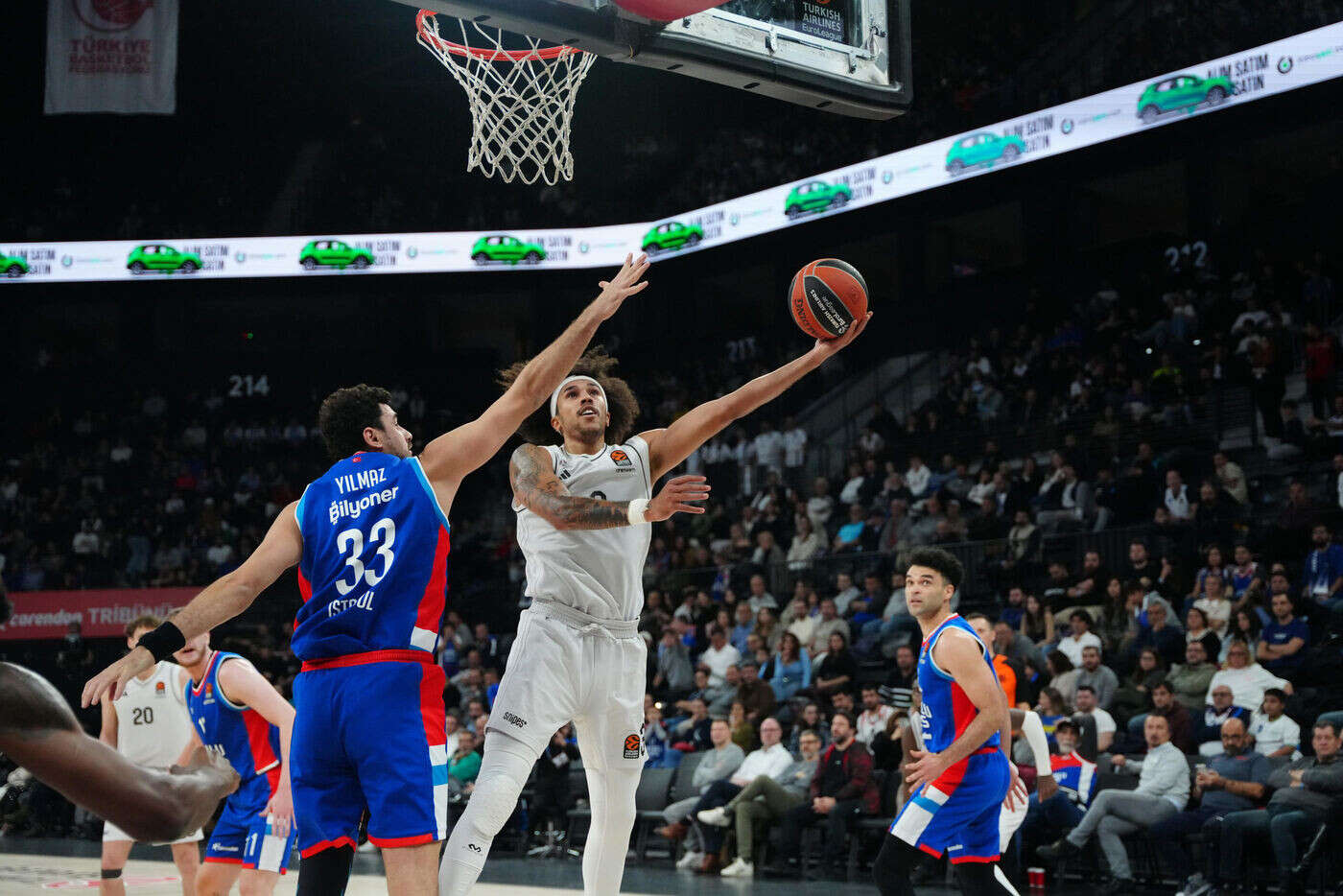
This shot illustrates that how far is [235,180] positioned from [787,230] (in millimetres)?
11829

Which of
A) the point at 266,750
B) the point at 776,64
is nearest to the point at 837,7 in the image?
the point at 776,64

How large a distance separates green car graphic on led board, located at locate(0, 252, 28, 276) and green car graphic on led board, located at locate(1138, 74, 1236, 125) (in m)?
Answer: 19.1

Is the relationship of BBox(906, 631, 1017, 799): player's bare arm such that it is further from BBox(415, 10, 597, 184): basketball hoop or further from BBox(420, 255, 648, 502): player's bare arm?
BBox(415, 10, 597, 184): basketball hoop

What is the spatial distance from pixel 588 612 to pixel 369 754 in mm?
1432

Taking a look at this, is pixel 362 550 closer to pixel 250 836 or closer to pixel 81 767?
pixel 81 767

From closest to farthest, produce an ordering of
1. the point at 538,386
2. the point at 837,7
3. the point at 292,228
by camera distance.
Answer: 1. the point at 538,386
2. the point at 837,7
3. the point at 292,228

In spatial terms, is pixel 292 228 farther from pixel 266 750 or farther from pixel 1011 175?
pixel 266 750

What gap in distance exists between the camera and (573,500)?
462 cm

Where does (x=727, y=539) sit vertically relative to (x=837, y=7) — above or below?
below

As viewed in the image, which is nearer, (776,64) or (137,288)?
(776,64)

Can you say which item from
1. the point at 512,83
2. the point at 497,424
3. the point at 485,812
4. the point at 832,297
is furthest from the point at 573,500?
the point at 512,83

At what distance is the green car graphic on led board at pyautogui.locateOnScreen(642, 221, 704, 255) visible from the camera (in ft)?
73.1

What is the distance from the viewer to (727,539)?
1825 centimetres

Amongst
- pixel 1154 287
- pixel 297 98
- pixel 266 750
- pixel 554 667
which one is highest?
pixel 297 98
